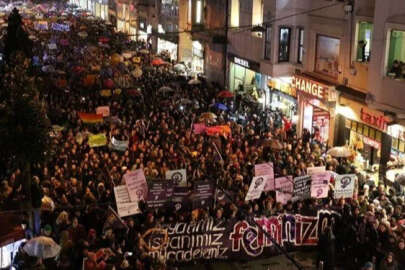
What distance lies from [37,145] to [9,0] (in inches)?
5606

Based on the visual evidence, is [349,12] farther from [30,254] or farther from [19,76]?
[30,254]

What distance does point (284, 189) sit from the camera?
58.0ft

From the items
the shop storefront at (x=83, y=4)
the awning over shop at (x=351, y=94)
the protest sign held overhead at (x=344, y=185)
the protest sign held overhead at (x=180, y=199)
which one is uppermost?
the awning over shop at (x=351, y=94)

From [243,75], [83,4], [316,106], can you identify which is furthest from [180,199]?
[83,4]

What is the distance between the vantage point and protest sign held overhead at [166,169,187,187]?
730 inches

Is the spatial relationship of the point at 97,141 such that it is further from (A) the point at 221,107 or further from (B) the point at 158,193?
(A) the point at 221,107

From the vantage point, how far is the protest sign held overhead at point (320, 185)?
1747cm

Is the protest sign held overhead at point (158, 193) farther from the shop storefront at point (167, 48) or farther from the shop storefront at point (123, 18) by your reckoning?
the shop storefront at point (123, 18)

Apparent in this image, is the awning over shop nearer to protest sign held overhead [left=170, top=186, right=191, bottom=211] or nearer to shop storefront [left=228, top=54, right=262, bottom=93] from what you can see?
shop storefront [left=228, top=54, right=262, bottom=93]

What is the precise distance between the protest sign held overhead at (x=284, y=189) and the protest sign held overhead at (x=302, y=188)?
226mm

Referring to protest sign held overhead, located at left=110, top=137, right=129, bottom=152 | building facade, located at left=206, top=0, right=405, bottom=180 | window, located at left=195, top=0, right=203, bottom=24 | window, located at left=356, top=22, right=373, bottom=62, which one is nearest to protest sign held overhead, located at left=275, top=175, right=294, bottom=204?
building facade, located at left=206, top=0, right=405, bottom=180

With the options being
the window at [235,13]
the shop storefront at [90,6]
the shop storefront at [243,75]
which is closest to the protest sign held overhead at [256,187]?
the shop storefront at [243,75]

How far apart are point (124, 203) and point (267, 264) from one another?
3957 mm

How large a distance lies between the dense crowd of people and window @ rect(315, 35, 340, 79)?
296cm
